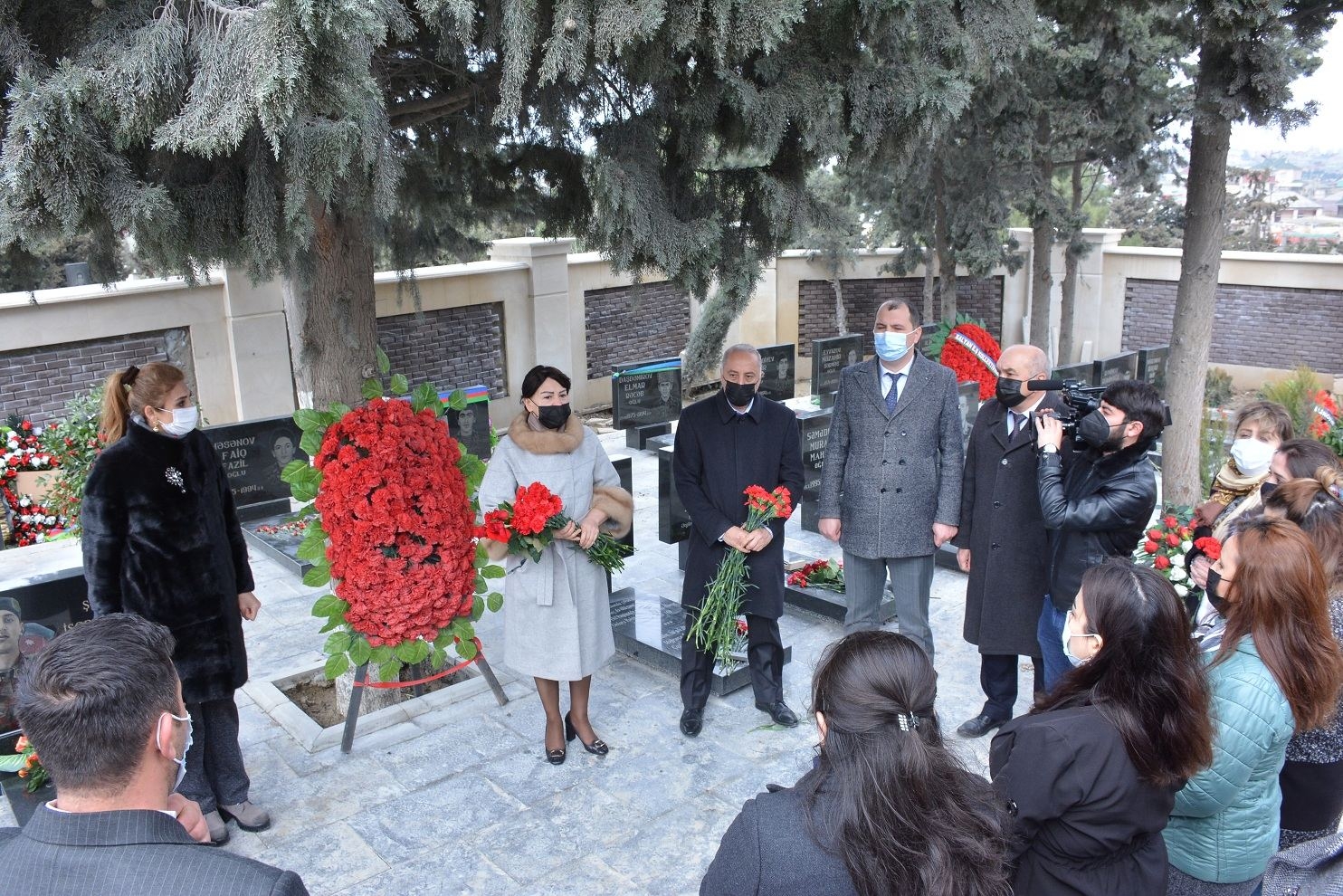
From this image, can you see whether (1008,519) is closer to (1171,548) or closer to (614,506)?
(1171,548)

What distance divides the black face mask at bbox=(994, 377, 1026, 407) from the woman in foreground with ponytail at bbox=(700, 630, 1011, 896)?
9.14 ft

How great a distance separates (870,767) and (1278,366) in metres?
16.7

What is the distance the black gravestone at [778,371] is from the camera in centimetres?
1288

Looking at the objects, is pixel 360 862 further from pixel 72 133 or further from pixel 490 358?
pixel 490 358

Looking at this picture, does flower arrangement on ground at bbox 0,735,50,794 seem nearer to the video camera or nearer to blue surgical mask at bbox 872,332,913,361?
blue surgical mask at bbox 872,332,913,361

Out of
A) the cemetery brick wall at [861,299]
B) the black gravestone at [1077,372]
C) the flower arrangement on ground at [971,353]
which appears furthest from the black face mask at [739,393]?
the cemetery brick wall at [861,299]

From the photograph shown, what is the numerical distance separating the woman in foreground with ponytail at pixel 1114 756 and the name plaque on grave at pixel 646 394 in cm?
902

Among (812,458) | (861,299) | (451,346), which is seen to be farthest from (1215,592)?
(861,299)

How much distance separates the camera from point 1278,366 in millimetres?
15820

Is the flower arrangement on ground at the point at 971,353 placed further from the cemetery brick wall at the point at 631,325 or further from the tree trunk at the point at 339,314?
the cemetery brick wall at the point at 631,325

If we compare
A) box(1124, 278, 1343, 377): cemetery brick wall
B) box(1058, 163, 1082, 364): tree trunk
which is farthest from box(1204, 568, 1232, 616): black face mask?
box(1124, 278, 1343, 377): cemetery brick wall

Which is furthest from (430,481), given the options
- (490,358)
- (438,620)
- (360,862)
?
(490,358)

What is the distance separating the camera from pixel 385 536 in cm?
440

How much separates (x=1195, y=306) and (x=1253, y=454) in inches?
158
